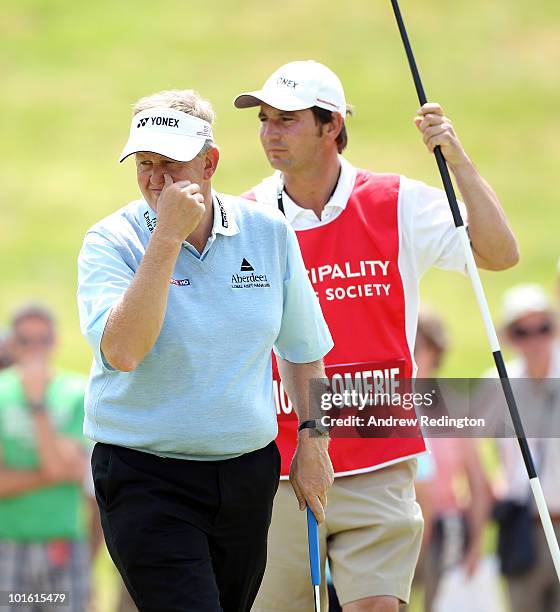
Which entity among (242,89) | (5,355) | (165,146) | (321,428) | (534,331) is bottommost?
(321,428)

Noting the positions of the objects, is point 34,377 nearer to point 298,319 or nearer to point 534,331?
point 534,331

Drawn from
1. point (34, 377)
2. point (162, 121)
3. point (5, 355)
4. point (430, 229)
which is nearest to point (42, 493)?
point (34, 377)

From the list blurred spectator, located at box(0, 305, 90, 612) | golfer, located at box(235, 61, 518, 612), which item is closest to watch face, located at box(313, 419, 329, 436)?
golfer, located at box(235, 61, 518, 612)

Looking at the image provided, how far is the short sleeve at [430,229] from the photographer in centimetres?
575

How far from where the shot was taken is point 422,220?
5.77m

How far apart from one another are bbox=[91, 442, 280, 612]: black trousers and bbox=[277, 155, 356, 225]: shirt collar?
132 cm

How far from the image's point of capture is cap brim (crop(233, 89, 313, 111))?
5.84 meters

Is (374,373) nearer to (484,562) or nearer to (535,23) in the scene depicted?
(484,562)

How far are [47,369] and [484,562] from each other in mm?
3016

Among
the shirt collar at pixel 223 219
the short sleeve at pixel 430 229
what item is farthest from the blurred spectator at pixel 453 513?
the shirt collar at pixel 223 219

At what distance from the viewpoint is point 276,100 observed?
5.86 meters

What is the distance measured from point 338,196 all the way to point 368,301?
0.46 meters

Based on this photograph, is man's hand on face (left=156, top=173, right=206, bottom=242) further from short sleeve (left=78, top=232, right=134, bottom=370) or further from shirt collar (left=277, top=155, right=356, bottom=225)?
shirt collar (left=277, top=155, right=356, bottom=225)

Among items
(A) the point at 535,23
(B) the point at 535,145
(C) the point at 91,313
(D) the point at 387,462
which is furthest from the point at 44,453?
(A) the point at 535,23
